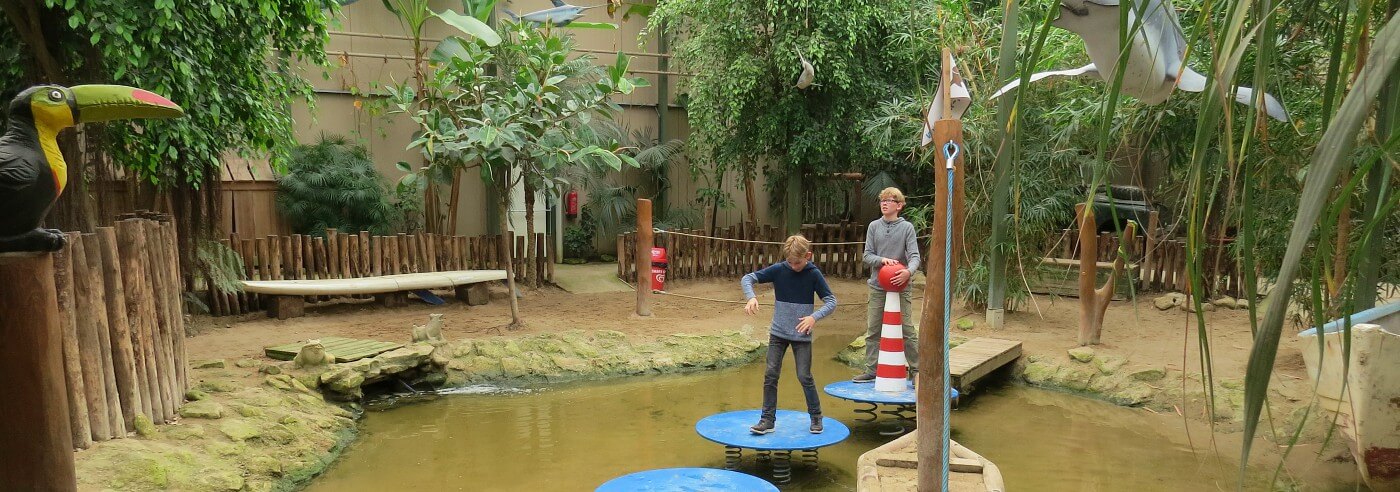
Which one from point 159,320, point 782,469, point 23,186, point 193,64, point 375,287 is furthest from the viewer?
point 375,287

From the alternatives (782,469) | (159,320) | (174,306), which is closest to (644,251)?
(782,469)

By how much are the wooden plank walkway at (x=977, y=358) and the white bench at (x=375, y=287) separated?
440 centimetres

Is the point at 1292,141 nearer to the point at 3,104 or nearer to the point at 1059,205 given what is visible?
the point at 1059,205

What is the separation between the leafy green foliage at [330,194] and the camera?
10.1 m

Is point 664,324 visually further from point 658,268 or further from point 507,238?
point 658,268

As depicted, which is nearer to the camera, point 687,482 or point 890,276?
point 687,482

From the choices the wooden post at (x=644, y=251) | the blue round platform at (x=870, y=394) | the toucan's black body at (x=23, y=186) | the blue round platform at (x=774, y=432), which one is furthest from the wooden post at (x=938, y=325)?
the wooden post at (x=644, y=251)

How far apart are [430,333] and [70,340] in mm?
3232

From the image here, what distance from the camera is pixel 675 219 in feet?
40.2

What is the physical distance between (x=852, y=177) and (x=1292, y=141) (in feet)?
23.6

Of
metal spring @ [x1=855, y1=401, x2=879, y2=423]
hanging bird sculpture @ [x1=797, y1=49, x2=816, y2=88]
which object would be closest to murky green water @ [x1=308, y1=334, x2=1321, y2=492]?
metal spring @ [x1=855, y1=401, x2=879, y2=423]

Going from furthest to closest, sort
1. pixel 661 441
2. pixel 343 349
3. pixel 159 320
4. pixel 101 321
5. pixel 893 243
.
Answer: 1. pixel 343 349
2. pixel 893 243
3. pixel 661 441
4. pixel 159 320
5. pixel 101 321

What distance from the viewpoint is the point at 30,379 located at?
1.96 metres

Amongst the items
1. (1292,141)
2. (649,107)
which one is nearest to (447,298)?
(649,107)
